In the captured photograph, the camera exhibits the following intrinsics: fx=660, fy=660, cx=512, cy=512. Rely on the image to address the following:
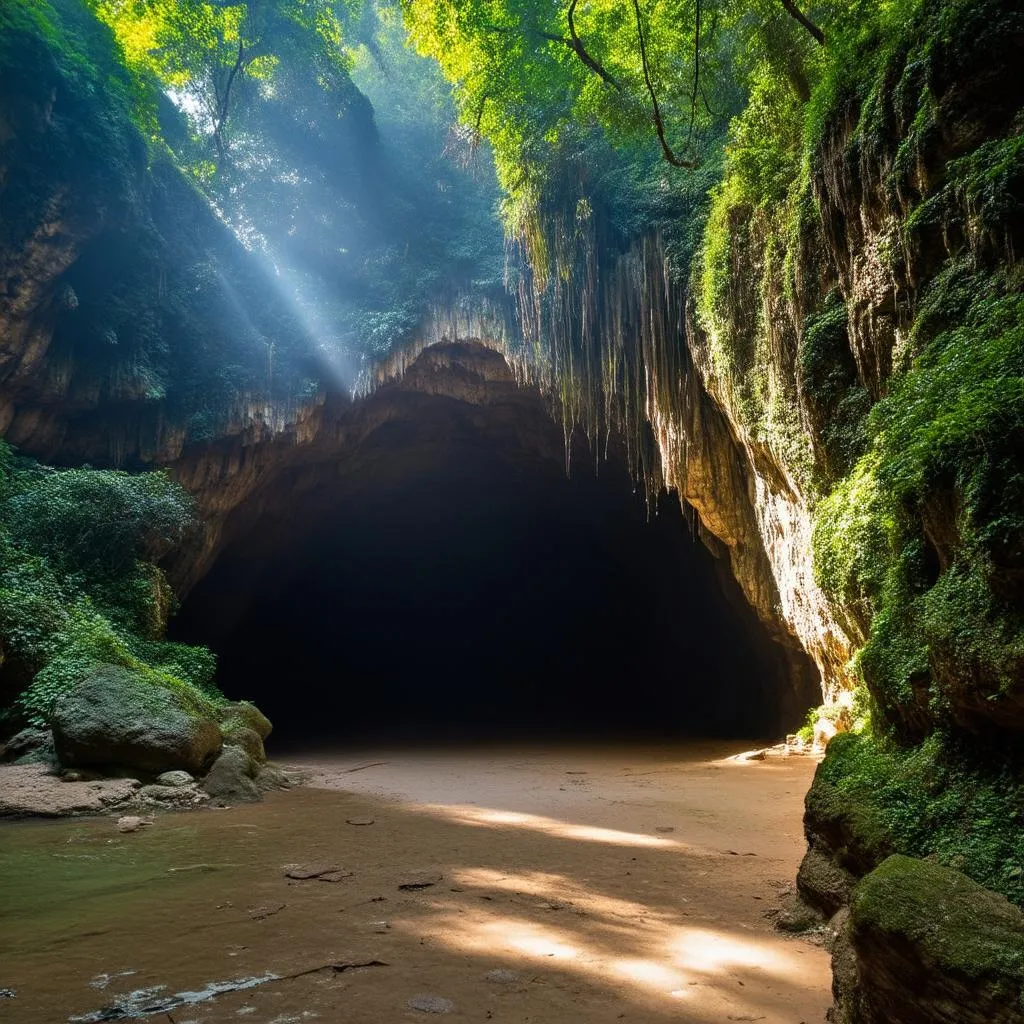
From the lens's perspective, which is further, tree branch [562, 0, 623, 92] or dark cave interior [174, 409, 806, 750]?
dark cave interior [174, 409, 806, 750]

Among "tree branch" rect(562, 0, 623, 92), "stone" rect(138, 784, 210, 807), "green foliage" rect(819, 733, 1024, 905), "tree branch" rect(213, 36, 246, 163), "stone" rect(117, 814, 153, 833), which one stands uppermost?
"tree branch" rect(213, 36, 246, 163)

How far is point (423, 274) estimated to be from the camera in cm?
1683

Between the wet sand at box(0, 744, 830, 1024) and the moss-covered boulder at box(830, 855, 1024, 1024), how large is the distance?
13.2 inches

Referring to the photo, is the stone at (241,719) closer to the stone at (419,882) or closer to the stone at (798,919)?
the stone at (419,882)

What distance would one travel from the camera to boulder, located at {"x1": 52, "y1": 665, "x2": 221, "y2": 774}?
24.7 feet

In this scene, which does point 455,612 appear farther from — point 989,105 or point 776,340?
point 989,105

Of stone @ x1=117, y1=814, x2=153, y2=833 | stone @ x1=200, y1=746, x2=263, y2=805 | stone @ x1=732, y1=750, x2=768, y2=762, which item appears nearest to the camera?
stone @ x1=117, y1=814, x2=153, y2=833

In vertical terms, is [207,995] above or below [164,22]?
below

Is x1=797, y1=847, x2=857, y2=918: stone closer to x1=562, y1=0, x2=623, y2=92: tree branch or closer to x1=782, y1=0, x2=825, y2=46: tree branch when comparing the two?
x1=562, y1=0, x2=623, y2=92: tree branch

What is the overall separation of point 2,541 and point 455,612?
2054cm

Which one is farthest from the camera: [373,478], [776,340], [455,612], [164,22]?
[455,612]

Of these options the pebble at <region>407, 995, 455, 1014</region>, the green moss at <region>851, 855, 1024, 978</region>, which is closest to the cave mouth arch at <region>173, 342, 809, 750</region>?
the green moss at <region>851, 855, 1024, 978</region>

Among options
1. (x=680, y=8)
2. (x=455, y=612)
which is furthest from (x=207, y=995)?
(x=455, y=612)

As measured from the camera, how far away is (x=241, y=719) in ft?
33.9
